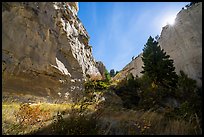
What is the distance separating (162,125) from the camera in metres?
5.78

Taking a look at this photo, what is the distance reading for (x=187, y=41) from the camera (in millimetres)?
24219

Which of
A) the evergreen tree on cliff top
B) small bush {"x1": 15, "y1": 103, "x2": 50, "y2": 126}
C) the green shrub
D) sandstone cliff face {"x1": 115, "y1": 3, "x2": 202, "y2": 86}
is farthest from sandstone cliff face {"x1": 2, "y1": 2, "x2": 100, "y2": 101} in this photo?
sandstone cliff face {"x1": 115, "y1": 3, "x2": 202, "y2": 86}

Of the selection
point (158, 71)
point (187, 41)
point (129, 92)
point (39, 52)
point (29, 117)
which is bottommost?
point (29, 117)

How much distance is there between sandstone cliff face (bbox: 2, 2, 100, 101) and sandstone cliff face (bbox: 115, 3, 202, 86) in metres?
10.00

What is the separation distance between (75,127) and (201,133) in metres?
2.76

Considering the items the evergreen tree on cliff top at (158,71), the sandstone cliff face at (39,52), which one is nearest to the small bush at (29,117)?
the sandstone cliff face at (39,52)

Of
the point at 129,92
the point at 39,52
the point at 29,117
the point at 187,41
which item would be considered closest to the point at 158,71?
the point at 129,92

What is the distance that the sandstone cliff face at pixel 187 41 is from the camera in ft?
73.8

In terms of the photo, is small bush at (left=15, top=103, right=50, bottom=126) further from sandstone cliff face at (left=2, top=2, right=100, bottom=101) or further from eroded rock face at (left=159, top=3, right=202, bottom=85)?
eroded rock face at (left=159, top=3, right=202, bottom=85)

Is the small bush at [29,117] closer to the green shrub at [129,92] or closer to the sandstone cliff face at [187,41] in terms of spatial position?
the green shrub at [129,92]

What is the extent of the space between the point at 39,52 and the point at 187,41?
1511 cm

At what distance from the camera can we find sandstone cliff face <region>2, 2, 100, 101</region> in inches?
580

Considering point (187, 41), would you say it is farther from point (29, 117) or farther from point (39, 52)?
point (29, 117)

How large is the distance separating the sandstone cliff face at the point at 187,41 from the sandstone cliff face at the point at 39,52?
1000 centimetres
